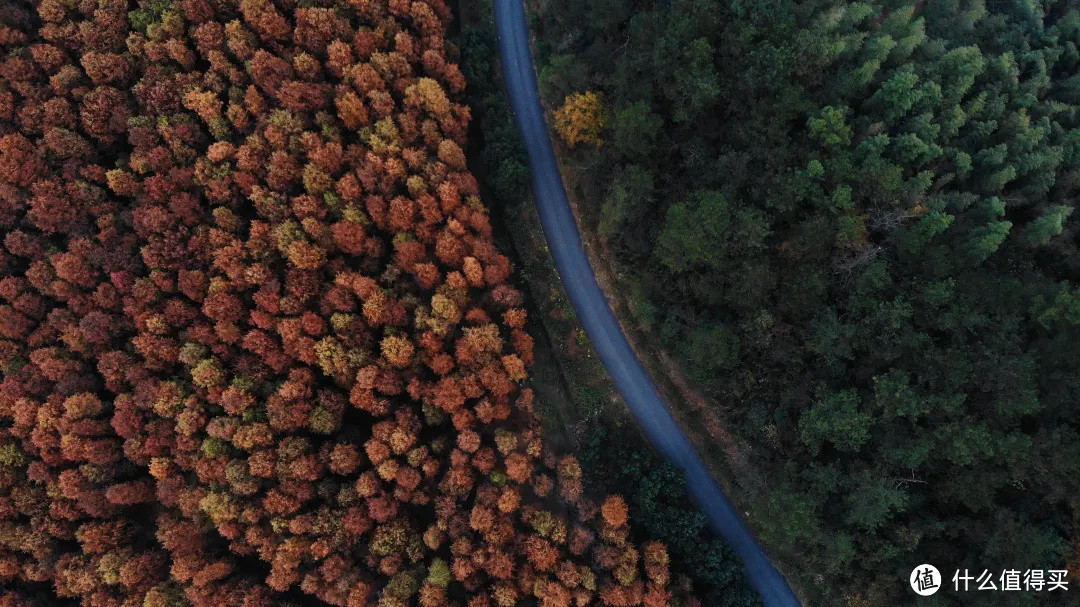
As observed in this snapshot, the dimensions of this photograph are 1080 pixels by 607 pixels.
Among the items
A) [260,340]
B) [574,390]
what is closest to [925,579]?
[574,390]

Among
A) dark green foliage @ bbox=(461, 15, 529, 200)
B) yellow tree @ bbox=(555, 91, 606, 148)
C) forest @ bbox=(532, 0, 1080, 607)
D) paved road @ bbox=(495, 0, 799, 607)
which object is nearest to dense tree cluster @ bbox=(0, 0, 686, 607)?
dark green foliage @ bbox=(461, 15, 529, 200)

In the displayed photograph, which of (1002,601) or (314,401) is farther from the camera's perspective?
(314,401)

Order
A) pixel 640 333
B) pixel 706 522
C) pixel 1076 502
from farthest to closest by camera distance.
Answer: pixel 640 333 < pixel 706 522 < pixel 1076 502

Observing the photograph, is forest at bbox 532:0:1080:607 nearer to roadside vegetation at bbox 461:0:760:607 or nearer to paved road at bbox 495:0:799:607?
paved road at bbox 495:0:799:607

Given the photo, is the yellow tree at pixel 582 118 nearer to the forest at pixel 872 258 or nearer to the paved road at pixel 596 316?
the forest at pixel 872 258

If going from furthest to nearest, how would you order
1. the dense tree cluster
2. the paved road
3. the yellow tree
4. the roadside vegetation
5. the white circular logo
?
the yellow tree → the paved road → the roadside vegetation → the dense tree cluster → the white circular logo

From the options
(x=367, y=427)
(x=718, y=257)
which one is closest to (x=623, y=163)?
(x=718, y=257)

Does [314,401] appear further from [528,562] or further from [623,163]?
[623,163]
